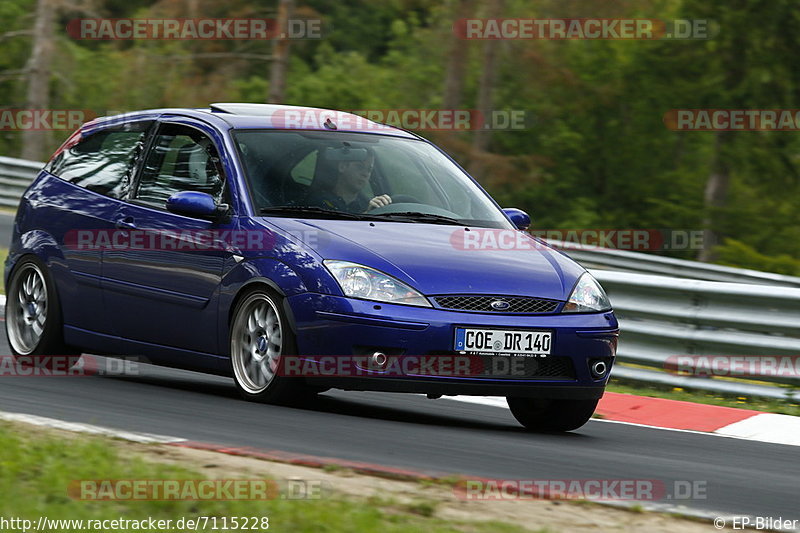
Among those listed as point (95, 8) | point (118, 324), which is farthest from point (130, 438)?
point (95, 8)

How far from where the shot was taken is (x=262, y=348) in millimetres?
7531

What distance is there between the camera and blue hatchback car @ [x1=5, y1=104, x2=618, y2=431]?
7172mm

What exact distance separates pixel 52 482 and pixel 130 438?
117 centimetres

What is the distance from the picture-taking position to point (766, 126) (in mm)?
38500

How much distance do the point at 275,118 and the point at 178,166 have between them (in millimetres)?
676

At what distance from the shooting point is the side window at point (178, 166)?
8305mm
